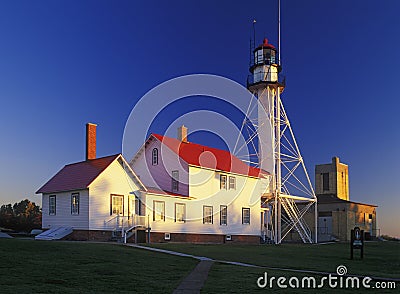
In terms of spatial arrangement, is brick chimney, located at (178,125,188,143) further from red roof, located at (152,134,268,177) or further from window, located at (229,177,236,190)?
window, located at (229,177,236,190)

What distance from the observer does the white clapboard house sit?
1280 inches

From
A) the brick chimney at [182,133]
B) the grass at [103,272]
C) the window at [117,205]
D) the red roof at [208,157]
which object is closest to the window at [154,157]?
the red roof at [208,157]

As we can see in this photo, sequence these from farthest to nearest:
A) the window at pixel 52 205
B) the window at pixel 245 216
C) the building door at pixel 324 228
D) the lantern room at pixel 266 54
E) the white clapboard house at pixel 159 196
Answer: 1. the building door at pixel 324 228
2. the lantern room at pixel 266 54
3. the window at pixel 245 216
4. the window at pixel 52 205
5. the white clapboard house at pixel 159 196

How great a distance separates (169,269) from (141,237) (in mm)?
18066

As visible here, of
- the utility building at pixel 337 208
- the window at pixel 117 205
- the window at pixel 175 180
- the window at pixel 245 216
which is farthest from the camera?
the utility building at pixel 337 208

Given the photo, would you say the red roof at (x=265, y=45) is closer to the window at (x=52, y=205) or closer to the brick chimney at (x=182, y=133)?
the brick chimney at (x=182, y=133)

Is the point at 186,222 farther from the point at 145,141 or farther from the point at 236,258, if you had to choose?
the point at 236,258

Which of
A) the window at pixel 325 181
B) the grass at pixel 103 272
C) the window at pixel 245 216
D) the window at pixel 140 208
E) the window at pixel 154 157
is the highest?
the window at pixel 154 157

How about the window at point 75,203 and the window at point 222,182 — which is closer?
the window at point 75,203

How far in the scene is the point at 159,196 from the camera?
36.2m

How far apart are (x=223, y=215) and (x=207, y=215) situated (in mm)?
2033

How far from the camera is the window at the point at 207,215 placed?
4004 centimetres

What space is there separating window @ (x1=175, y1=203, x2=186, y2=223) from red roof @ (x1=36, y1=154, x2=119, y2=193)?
694cm

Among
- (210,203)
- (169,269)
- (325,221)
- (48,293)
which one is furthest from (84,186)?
(325,221)
